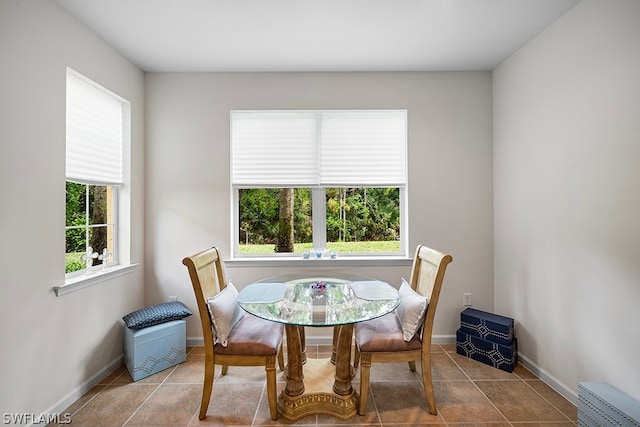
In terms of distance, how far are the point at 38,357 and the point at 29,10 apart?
2069 mm

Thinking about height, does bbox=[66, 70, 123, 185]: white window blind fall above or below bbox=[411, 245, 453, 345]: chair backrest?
above

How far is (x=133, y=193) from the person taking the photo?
2.79 m

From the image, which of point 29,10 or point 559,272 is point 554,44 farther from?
point 29,10

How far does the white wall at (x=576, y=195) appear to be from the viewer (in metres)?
1.74

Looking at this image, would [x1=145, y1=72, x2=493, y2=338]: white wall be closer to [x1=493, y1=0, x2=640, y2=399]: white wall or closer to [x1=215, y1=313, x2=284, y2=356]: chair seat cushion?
[x1=493, y1=0, x2=640, y2=399]: white wall

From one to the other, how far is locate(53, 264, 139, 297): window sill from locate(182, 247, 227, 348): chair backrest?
2.75 feet

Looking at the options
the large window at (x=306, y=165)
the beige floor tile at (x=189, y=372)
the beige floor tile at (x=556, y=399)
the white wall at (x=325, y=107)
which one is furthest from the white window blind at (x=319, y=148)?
the beige floor tile at (x=556, y=399)

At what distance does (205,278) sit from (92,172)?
1274mm

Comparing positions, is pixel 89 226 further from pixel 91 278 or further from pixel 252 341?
pixel 252 341

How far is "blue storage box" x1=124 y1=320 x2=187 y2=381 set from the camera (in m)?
2.35

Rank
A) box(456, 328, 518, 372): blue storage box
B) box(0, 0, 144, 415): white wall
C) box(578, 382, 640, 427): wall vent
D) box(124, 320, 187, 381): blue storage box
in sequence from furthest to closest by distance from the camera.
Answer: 1. box(456, 328, 518, 372): blue storage box
2. box(124, 320, 187, 381): blue storage box
3. box(0, 0, 144, 415): white wall
4. box(578, 382, 640, 427): wall vent

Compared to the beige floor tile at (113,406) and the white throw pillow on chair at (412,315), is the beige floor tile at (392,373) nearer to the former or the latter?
the white throw pillow on chair at (412,315)

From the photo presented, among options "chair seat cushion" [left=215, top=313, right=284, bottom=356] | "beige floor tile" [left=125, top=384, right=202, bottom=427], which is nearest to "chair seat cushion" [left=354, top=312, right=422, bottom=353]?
"chair seat cushion" [left=215, top=313, right=284, bottom=356]

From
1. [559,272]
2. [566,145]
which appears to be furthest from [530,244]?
[566,145]
